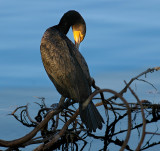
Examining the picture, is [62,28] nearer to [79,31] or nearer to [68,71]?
A: [79,31]

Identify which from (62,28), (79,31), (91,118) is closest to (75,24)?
(79,31)

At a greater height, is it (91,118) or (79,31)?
(79,31)

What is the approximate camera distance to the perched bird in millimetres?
3027

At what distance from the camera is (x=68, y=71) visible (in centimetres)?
318

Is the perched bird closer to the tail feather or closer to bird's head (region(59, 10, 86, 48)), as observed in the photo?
the tail feather

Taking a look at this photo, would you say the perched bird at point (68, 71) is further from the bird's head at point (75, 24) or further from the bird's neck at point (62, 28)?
the bird's head at point (75, 24)

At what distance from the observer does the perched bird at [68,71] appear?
3.03m

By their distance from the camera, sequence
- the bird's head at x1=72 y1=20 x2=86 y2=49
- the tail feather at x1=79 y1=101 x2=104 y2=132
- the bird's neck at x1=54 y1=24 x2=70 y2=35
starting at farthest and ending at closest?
the bird's head at x1=72 y1=20 x2=86 y2=49, the bird's neck at x1=54 y1=24 x2=70 y2=35, the tail feather at x1=79 y1=101 x2=104 y2=132

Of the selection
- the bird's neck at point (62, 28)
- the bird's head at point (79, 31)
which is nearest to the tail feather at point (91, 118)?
the bird's neck at point (62, 28)

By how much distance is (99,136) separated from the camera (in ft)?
15.0

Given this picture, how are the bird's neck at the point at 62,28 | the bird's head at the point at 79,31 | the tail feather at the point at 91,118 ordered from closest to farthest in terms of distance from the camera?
1. the tail feather at the point at 91,118
2. the bird's neck at the point at 62,28
3. the bird's head at the point at 79,31

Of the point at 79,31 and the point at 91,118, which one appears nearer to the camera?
the point at 91,118

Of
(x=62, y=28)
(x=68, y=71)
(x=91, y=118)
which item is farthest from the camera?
(x=62, y=28)

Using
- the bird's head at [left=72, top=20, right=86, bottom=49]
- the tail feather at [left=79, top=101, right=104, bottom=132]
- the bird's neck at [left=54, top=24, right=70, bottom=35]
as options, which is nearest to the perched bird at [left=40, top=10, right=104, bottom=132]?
the tail feather at [left=79, top=101, right=104, bottom=132]
